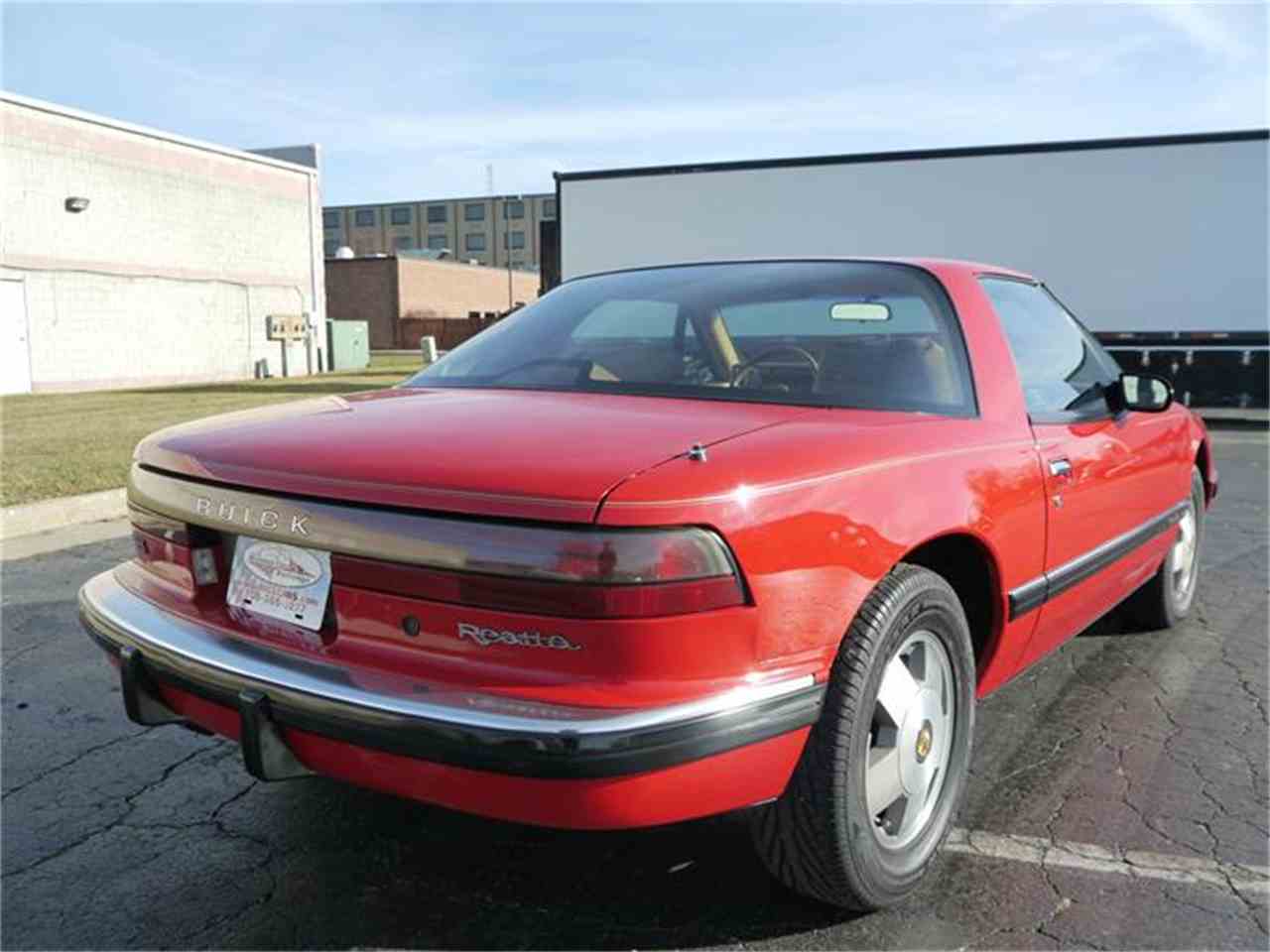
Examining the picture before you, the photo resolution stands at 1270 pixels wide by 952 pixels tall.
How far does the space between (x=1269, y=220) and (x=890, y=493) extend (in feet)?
47.5

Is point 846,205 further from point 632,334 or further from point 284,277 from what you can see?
point 284,277

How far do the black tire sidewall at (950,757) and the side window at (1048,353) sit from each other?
36.1 inches

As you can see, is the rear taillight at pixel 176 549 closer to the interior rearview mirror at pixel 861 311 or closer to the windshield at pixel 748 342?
the windshield at pixel 748 342

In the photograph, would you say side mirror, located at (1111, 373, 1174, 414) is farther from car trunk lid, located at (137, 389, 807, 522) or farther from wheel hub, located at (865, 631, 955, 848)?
car trunk lid, located at (137, 389, 807, 522)

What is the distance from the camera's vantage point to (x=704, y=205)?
15961 millimetres

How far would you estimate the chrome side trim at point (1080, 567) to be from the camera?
110 inches

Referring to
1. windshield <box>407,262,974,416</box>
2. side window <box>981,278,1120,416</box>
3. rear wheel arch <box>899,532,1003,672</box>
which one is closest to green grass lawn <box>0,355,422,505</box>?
windshield <box>407,262,974,416</box>

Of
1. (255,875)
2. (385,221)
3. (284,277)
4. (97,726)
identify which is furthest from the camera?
(385,221)

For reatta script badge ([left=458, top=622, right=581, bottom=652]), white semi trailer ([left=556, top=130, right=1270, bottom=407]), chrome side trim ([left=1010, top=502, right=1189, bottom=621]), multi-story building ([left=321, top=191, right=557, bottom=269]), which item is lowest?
chrome side trim ([left=1010, top=502, right=1189, bottom=621])

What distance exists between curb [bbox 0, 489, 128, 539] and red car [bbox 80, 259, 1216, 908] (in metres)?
4.46

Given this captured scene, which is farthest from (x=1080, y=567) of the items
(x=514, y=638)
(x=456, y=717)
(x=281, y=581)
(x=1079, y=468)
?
(x=281, y=581)

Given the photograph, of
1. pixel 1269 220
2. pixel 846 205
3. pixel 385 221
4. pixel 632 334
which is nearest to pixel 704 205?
pixel 846 205

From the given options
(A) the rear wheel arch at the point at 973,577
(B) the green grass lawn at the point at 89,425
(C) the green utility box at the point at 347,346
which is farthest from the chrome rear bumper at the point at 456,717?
(C) the green utility box at the point at 347,346

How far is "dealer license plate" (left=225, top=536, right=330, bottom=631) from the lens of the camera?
2098mm
